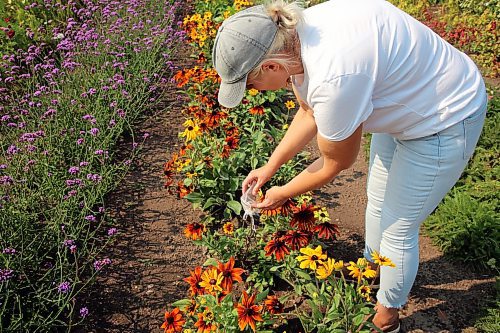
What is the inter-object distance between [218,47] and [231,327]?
1.17 meters

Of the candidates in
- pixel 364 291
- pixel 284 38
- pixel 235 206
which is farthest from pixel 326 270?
pixel 235 206

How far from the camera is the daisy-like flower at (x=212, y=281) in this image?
196 centimetres

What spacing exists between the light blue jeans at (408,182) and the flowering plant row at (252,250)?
0.48ft

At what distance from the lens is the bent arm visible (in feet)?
5.20

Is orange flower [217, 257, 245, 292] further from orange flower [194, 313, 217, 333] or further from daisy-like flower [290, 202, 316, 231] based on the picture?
daisy-like flower [290, 202, 316, 231]

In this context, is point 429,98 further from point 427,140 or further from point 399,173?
point 399,173

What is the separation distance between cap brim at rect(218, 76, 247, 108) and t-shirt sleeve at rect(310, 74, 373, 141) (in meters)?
0.24

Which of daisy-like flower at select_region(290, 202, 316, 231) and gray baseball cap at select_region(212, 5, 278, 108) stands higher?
gray baseball cap at select_region(212, 5, 278, 108)

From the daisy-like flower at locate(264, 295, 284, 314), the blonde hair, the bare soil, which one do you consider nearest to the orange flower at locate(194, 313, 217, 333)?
the daisy-like flower at locate(264, 295, 284, 314)

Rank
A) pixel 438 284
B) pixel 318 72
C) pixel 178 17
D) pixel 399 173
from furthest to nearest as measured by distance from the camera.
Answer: pixel 178 17 → pixel 438 284 → pixel 399 173 → pixel 318 72

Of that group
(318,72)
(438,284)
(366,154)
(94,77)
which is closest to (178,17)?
(94,77)

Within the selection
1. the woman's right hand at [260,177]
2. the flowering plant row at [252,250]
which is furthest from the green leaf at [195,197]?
the woman's right hand at [260,177]

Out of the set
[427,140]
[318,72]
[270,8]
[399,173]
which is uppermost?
[270,8]

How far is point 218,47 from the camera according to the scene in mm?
1575
